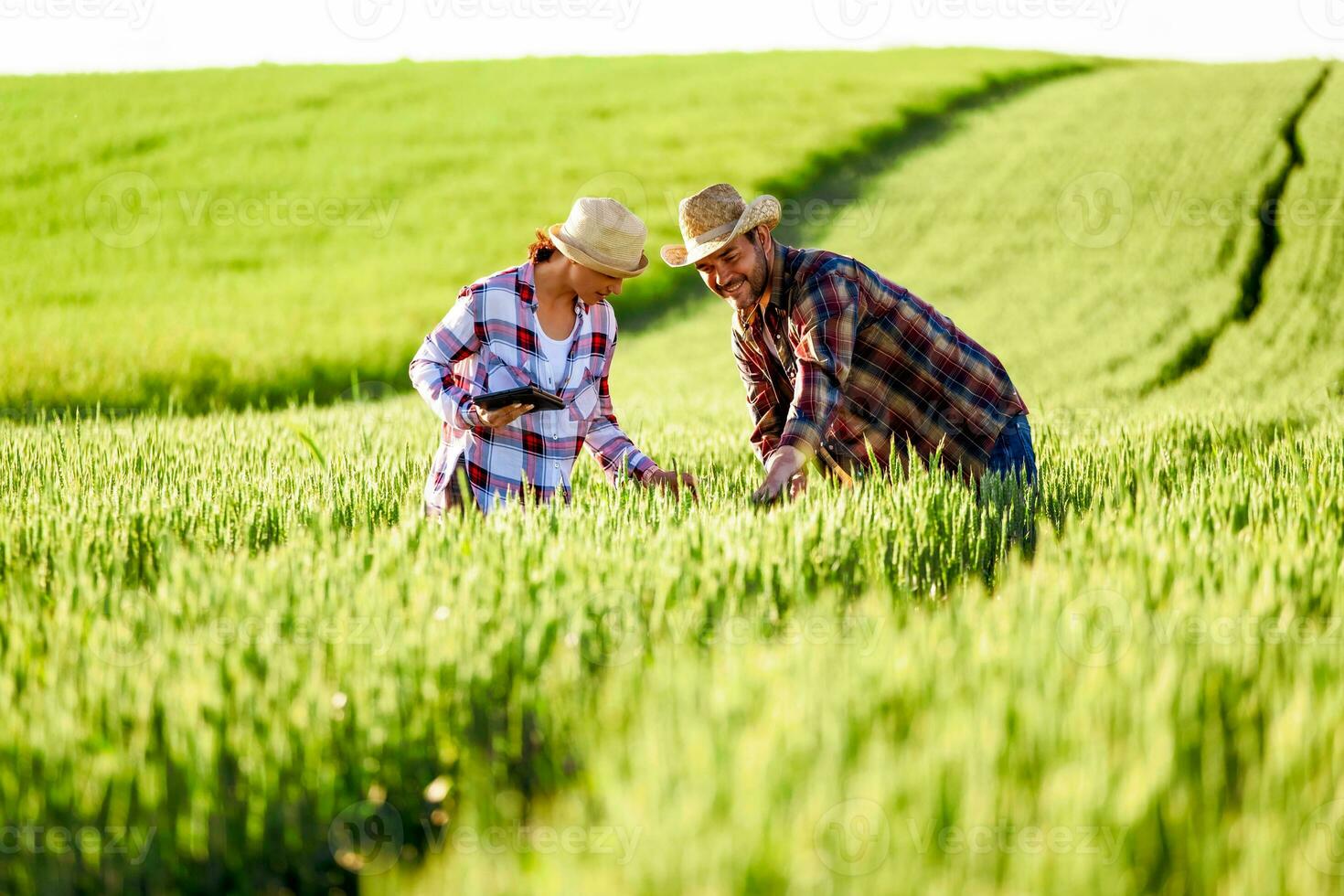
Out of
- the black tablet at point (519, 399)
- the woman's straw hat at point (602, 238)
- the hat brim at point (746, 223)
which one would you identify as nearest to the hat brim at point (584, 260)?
the woman's straw hat at point (602, 238)

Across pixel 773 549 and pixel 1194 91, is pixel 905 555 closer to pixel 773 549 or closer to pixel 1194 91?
pixel 773 549

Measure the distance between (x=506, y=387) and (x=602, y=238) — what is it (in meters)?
0.62

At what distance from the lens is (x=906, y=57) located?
123 feet

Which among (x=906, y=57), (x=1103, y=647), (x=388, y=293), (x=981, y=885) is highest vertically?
(x=906, y=57)

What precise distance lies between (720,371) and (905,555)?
10795 millimetres

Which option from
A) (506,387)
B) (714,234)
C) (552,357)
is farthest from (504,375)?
(714,234)

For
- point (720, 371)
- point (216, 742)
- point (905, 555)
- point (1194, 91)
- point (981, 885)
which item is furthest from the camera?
point (1194, 91)

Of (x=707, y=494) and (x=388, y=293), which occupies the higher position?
(x=388, y=293)

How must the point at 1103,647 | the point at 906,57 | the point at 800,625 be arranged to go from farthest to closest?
the point at 906,57 < the point at 800,625 < the point at 1103,647

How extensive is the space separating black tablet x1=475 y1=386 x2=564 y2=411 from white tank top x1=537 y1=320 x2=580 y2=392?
375mm

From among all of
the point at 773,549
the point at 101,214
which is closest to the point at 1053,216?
the point at 101,214

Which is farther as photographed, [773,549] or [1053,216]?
[1053,216]

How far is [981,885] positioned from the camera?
1301mm

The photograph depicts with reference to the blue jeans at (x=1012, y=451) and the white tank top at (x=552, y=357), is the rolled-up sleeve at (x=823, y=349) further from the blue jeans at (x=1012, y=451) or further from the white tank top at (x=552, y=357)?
the blue jeans at (x=1012, y=451)
